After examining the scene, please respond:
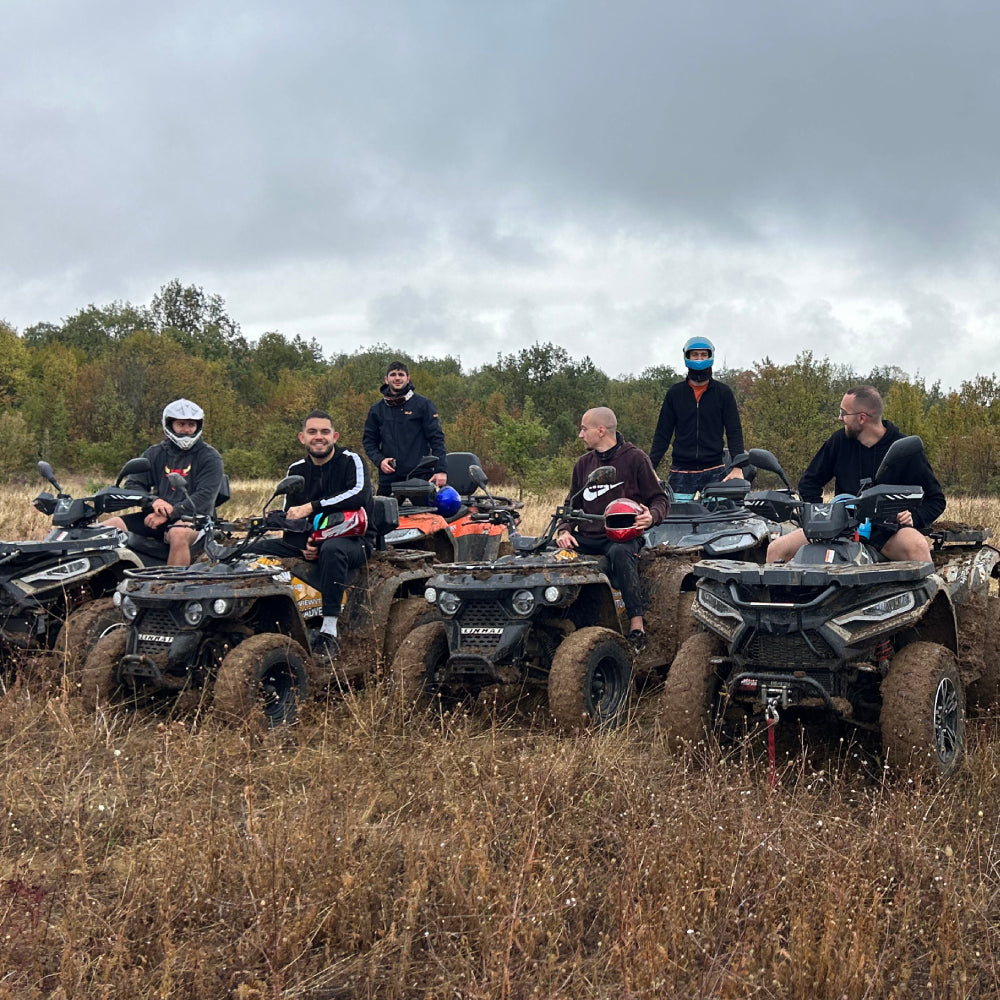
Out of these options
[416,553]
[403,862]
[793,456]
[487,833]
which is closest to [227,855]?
[403,862]

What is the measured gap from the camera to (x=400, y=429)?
9.98m

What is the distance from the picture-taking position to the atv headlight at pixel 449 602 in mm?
5961

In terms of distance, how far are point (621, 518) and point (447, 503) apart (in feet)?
10.1

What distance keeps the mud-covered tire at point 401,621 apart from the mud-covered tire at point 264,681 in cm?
A: 92

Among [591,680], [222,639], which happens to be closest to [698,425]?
[591,680]

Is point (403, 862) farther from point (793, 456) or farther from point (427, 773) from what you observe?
point (793, 456)

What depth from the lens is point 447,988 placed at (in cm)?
311

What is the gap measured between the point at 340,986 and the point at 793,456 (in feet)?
81.3

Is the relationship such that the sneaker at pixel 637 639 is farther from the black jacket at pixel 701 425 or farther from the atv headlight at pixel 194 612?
the black jacket at pixel 701 425

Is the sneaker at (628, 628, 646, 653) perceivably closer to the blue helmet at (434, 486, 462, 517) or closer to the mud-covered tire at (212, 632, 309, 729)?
the mud-covered tire at (212, 632, 309, 729)

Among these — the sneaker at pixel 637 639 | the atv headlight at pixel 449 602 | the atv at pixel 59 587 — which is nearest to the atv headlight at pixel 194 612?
the atv at pixel 59 587

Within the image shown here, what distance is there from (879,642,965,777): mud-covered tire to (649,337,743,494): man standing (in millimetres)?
3929

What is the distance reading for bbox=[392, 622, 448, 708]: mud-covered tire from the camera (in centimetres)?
595

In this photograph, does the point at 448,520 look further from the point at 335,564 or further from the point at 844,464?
the point at 844,464
